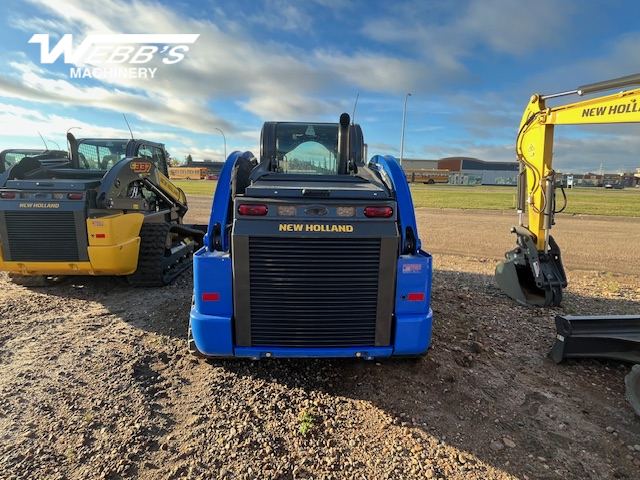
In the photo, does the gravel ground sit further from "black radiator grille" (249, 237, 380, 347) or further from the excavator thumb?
the excavator thumb

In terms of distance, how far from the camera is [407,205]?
330 cm

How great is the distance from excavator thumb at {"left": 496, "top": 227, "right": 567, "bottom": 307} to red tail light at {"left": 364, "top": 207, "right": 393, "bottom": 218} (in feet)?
11.7

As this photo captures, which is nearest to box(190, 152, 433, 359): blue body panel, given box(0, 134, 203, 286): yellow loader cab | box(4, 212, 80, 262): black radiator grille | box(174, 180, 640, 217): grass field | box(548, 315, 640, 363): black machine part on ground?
box(548, 315, 640, 363): black machine part on ground

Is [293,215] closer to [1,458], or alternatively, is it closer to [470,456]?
[470,456]

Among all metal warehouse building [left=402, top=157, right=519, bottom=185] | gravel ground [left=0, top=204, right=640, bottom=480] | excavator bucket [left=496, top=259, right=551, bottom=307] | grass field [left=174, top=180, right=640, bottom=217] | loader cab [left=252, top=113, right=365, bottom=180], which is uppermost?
metal warehouse building [left=402, top=157, right=519, bottom=185]

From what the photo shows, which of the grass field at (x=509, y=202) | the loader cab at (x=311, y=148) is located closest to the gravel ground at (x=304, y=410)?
the loader cab at (x=311, y=148)

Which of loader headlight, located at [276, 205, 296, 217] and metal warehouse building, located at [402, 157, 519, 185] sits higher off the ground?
metal warehouse building, located at [402, 157, 519, 185]

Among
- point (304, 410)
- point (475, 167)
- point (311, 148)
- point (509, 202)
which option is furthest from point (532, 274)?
point (475, 167)

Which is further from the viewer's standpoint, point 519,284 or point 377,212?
point 519,284

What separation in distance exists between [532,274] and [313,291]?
4.17 meters

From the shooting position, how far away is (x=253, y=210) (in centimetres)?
295

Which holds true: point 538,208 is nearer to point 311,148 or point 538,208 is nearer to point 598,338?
point 598,338

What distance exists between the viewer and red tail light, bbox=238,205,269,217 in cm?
295

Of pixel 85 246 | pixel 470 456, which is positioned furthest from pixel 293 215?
pixel 85 246
